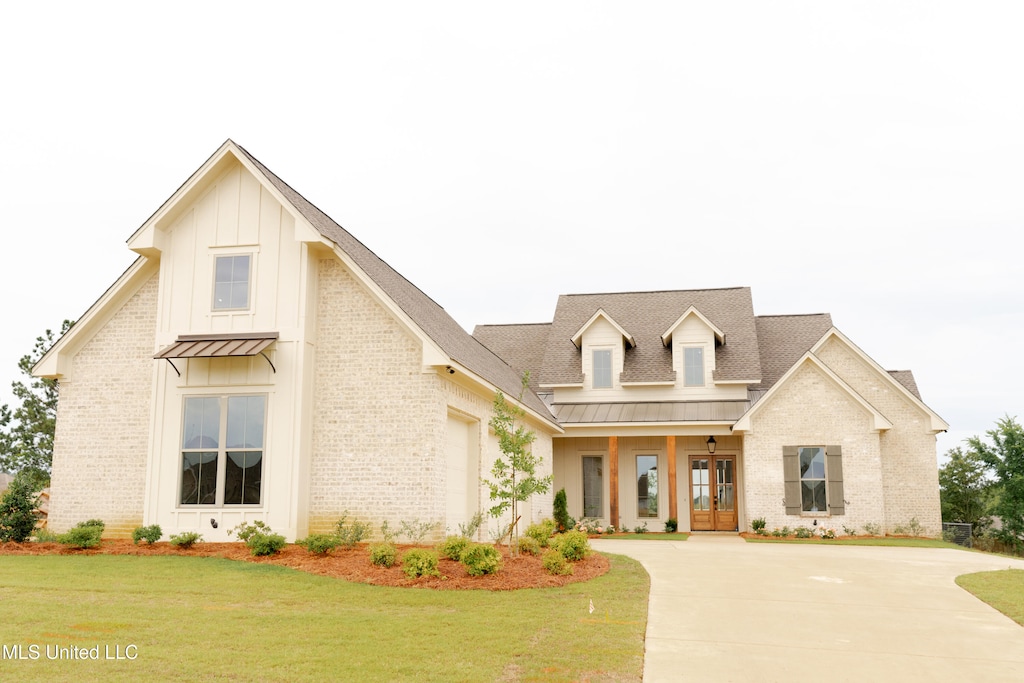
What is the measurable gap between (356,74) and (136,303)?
6.67 m

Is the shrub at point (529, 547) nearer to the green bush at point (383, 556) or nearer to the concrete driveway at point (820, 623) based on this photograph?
the concrete driveway at point (820, 623)

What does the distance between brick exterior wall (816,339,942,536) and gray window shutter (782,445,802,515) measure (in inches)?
109

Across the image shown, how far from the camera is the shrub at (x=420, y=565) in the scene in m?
11.6

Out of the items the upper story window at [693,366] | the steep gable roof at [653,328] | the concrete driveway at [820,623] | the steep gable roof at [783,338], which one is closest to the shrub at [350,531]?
the concrete driveway at [820,623]

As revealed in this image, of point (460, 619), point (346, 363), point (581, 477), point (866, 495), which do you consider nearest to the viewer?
point (460, 619)

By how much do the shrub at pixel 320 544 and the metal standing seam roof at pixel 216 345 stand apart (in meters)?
3.51

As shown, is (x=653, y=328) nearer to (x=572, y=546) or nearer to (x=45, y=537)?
(x=572, y=546)

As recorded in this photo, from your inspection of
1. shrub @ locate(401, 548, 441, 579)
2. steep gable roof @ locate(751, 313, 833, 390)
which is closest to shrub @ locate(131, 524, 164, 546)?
shrub @ locate(401, 548, 441, 579)

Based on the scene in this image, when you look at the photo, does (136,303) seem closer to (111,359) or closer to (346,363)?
(111,359)

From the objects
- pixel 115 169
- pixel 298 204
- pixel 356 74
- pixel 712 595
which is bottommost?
pixel 712 595

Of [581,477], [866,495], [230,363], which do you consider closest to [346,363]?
[230,363]

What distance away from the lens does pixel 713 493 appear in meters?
26.2

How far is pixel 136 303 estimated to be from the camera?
1681cm

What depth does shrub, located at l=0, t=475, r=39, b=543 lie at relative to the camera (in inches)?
594
